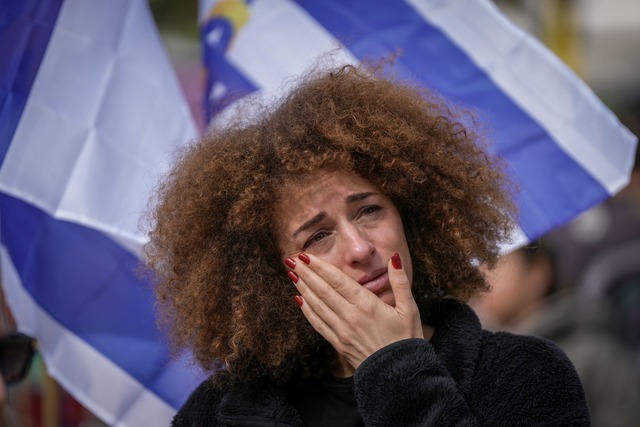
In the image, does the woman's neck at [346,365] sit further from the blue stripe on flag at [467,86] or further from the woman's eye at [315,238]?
the blue stripe on flag at [467,86]

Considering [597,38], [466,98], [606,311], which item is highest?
[466,98]

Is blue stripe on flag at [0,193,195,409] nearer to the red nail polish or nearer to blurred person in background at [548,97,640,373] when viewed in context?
the red nail polish

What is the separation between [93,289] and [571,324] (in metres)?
2.05

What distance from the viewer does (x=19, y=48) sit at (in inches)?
139

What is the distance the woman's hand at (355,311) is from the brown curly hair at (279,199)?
0.82 feet

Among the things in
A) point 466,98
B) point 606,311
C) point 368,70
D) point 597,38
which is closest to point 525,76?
point 466,98

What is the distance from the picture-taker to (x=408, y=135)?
2824mm

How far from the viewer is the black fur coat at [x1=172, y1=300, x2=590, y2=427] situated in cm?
245

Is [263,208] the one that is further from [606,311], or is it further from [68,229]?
[606,311]

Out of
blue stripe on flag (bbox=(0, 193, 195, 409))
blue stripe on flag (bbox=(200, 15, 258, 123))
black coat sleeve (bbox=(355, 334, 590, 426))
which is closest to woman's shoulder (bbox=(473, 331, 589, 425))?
black coat sleeve (bbox=(355, 334, 590, 426))

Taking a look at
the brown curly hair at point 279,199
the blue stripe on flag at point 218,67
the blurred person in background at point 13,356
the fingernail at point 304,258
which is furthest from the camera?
the blue stripe on flag at point 218,67

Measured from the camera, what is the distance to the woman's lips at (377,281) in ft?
8.67

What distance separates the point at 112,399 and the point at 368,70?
4.78 feet

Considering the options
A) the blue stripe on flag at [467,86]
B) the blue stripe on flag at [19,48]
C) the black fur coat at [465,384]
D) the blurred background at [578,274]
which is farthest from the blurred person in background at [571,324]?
the blue stripe on flag at [19,48]
